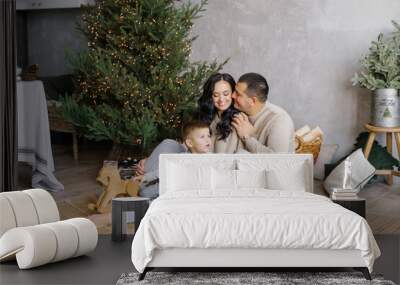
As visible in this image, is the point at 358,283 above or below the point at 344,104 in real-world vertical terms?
below

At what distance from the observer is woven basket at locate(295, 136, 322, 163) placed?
788 cm

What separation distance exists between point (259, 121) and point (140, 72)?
1.38 metres

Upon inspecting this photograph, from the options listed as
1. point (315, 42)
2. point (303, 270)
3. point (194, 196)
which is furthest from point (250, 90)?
point (303, 270)

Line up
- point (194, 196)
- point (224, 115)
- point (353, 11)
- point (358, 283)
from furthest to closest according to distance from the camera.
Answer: point (353, 11)
point (224, 115)
point (194, 196)
point (358, 283)

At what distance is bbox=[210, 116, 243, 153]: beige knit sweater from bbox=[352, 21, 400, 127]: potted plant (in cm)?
145

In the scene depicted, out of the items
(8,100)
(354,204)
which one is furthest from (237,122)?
(8,100)

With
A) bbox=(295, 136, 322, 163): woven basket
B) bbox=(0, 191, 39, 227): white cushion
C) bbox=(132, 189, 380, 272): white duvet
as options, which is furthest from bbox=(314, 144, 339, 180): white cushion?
bbox=(0, 191, 39, 227): white cushion

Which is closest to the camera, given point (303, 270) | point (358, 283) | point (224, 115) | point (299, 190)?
point (358, 283)

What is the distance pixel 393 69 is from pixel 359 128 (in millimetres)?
756

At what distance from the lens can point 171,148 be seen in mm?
7707

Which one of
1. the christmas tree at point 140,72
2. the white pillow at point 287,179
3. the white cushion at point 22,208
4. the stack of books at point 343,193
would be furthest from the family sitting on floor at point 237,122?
the white cushion at point 22,208

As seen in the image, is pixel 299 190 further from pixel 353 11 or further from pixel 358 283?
pixel 353 11

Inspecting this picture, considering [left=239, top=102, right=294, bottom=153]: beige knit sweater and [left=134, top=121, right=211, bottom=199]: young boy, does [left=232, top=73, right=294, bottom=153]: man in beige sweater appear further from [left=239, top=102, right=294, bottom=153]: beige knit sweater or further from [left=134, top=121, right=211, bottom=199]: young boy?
[left=134, top=121, right=211, bottom=199]: young boy

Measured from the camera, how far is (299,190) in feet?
21.1
